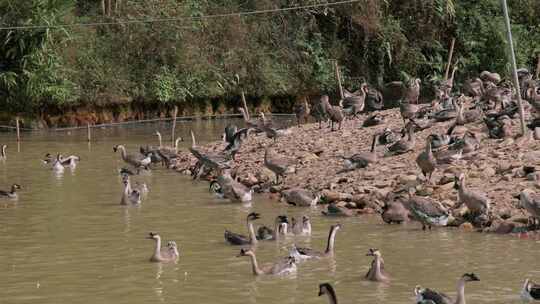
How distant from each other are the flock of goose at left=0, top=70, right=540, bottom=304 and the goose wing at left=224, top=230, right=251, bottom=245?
0.02m

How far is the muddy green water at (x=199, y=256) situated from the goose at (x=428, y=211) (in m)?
0.19

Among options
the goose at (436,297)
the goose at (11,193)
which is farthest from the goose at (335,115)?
the goose at (436,297)

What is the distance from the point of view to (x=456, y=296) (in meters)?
13.4

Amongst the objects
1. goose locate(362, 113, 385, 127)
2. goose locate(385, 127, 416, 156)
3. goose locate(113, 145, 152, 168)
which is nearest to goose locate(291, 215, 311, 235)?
goose locate(385, 127, 416, 156)

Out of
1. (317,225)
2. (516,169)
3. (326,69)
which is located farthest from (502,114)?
(326,69)

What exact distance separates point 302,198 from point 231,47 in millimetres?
25634

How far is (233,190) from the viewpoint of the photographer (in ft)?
73.0

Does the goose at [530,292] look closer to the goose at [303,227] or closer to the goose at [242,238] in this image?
the goose at [242,238]

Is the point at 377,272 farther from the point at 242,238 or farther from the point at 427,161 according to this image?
the point at 427,161

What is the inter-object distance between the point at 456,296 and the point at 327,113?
15725 millimetres

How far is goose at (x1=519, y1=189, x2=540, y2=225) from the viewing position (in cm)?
1681

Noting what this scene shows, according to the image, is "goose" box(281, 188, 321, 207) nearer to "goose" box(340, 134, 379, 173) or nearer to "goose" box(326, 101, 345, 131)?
"goose" box(340, 134, 379, 173)

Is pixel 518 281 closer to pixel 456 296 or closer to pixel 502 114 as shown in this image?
pixel 456 296

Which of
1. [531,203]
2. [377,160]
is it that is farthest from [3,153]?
[531,203]
